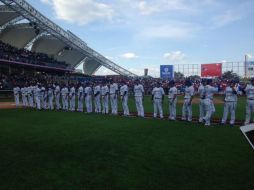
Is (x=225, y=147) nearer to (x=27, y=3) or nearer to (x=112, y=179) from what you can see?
(x=112, y=179)

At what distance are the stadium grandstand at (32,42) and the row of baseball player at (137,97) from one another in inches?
623

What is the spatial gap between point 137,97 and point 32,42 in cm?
4414

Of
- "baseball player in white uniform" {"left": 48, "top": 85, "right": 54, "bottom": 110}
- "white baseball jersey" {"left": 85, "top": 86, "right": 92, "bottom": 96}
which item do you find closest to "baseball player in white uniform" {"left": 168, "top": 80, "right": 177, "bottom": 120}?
"white baseball jersey" {"left": 85, "top": 86, "right": 92, "bottom": 96}

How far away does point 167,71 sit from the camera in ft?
173

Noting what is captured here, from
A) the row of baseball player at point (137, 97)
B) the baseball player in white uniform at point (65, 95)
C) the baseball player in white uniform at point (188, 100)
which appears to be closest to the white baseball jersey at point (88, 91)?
the row of baseball player at point (137, 97)

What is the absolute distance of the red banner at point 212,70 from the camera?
49031mm

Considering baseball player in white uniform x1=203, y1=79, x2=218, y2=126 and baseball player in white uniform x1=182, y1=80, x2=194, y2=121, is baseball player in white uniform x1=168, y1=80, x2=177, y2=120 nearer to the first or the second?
baseball player in white uniform x1=182, y1=80, x2=194, y2=121

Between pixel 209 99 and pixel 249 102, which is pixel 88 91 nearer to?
pixel 209 99

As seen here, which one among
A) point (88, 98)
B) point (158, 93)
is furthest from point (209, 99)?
point (88, 98)

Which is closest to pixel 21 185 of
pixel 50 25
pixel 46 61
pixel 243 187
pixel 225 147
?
pixel 243 187

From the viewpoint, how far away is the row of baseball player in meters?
13.8

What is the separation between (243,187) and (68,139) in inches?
238

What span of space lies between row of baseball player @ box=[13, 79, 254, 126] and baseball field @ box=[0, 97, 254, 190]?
2940 mm

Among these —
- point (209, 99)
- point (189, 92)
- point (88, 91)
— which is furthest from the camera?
point (88, 91)
